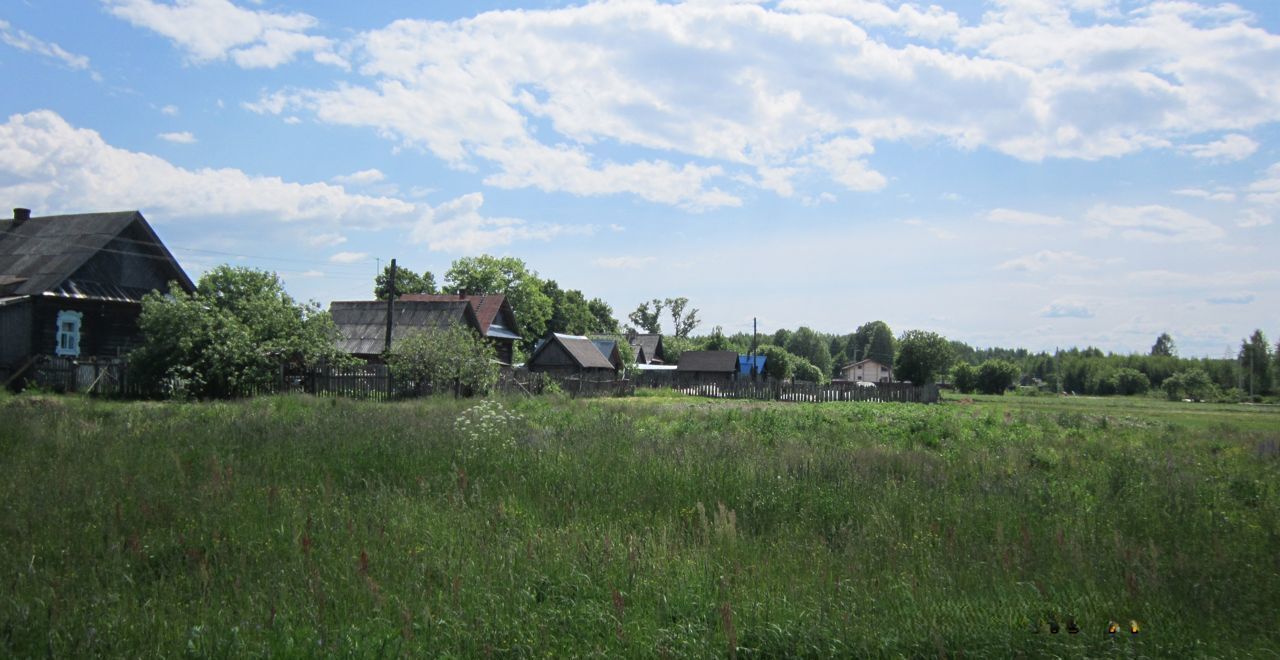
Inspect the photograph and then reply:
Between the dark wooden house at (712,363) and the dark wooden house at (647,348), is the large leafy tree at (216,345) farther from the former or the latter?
the dark wooden house at (647,348)

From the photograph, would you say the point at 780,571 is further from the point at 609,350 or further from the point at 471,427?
the point at 609,350

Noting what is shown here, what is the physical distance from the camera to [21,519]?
5977 millimetres

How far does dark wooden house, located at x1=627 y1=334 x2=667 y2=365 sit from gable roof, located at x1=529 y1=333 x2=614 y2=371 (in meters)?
29.6

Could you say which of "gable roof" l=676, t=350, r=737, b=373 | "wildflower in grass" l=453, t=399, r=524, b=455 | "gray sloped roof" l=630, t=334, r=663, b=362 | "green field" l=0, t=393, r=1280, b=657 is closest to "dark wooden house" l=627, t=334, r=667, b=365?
"gray sloped roof" l=630, t=334, r=663, b=362

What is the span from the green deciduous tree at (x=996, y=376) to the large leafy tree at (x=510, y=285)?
47.6 metres

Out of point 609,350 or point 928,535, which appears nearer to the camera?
point 928,535

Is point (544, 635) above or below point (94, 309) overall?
below

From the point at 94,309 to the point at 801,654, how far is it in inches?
1369

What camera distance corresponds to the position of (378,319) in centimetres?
4347

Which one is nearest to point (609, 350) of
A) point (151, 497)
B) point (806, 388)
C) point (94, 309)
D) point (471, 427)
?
point (806, 388)

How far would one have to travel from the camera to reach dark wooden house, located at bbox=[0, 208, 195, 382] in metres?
27.9

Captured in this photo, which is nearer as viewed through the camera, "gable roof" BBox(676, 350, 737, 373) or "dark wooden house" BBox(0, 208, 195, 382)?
"dark wooden house" BBox(0, 208, 195, 382)

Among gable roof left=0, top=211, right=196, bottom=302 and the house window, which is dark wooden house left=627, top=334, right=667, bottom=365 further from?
the house window

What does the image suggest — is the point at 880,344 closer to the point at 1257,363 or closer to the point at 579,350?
the point at 1257,363
